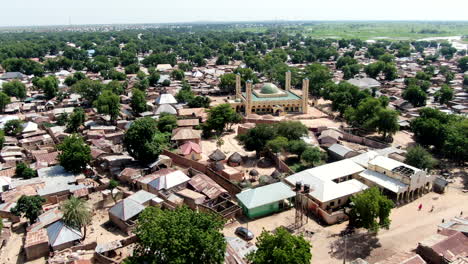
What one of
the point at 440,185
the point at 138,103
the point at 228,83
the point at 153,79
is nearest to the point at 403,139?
the point at 440,185

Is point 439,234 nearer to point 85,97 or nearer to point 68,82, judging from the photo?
point 85,97

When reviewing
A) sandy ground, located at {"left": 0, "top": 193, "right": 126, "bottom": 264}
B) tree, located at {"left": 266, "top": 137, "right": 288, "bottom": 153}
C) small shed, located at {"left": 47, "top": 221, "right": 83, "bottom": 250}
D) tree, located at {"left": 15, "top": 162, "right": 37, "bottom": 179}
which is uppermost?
tree, located at {"left": 266, "top": 137, "right": 288, "bottom": 153}

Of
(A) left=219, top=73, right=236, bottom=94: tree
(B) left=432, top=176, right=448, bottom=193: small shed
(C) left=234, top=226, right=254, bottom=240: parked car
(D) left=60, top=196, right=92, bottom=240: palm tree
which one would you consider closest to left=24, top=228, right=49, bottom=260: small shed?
(D) left=60, top=196, right=92, bottom=240: palm tree

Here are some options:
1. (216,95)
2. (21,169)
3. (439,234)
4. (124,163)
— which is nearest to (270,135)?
(124,163)

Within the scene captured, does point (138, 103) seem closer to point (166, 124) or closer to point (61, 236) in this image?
point (166, 124)

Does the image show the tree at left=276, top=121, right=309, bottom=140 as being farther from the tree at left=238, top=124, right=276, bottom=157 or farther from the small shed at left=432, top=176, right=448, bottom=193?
the small shed at left=432, top=176, right=448, bottom=193
